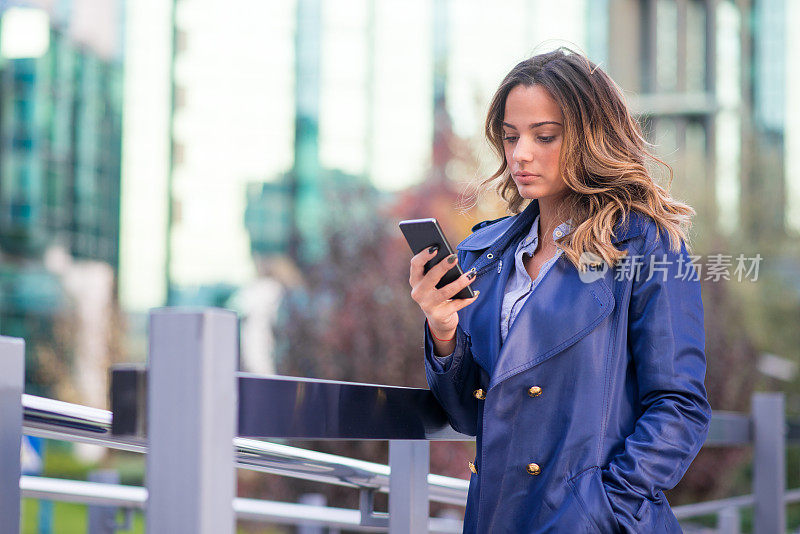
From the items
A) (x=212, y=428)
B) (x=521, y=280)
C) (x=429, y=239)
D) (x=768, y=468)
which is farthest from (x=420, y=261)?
(x=768, y=468)

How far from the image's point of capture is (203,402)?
1.20m

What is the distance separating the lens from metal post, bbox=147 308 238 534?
1.18m

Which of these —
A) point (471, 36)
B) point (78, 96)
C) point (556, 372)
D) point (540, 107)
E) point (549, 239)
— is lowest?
point (556, 372)

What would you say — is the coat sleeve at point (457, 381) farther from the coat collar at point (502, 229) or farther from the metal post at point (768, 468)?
the metal post at point (768, 468)

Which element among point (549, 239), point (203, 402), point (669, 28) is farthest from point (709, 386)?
point (669, 28)

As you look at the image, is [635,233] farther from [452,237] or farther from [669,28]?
[669,28]

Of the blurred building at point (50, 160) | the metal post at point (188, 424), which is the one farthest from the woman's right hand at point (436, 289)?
the blurred building at point (50, 160)

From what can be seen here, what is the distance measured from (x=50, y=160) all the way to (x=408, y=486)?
966 inches

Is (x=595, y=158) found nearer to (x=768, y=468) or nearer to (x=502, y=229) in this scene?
(x=502, y=229)

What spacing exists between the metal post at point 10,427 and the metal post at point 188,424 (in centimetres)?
61

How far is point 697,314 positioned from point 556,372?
0.34 meters

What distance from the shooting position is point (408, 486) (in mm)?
2135

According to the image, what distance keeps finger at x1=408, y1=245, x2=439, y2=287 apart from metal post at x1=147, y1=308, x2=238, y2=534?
2.34 feet

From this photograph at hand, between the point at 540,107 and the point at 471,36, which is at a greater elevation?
the point at 471,36
